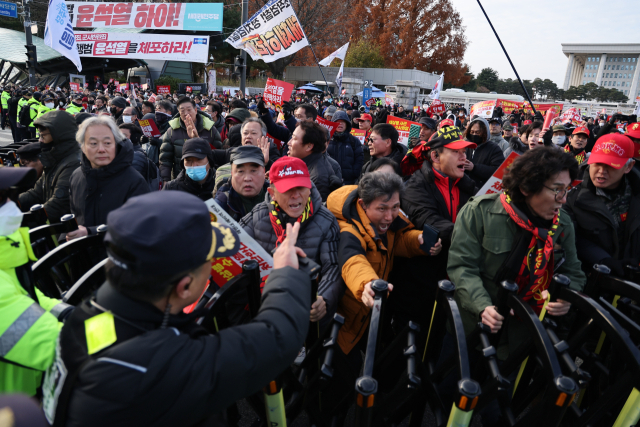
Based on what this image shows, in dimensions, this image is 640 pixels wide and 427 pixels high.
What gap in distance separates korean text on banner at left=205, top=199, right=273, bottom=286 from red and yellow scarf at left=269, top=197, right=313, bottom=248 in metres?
0.34

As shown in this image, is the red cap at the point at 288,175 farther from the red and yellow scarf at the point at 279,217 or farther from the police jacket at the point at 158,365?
the police jacket at the point at 158,365

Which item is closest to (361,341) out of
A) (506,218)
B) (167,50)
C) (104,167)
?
(506,218)

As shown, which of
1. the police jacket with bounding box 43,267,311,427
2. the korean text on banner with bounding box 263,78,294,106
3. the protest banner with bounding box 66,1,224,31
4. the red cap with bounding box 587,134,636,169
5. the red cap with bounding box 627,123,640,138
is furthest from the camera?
the protest banner with bounding box 66,1,224,31

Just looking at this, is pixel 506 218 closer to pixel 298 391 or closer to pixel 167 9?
pixel 298 391

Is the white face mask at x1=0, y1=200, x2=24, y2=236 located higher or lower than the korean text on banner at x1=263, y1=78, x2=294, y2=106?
lower

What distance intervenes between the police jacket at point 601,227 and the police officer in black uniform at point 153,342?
8.47 ft

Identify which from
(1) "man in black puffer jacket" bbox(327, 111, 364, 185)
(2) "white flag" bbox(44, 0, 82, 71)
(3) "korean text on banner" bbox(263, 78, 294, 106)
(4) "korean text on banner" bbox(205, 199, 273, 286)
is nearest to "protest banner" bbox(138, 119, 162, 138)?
(3) "korean text on banner" bbox(263, 78, 294, 106)

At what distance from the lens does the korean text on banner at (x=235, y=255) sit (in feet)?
5.59

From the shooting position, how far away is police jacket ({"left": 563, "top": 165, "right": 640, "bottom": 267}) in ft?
8.89

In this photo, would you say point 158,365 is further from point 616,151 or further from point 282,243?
point 616,151

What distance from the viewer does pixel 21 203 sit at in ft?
10.7

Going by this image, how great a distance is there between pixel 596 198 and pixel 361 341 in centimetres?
201

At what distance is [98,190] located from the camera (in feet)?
9.24

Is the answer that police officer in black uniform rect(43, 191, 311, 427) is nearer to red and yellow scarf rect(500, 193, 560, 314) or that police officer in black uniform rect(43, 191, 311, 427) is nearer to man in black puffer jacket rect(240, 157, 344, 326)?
man in black puffer jacket rect(240, 157, 344, 326)
